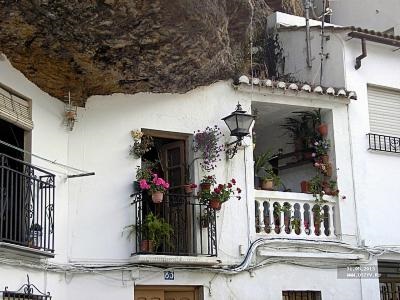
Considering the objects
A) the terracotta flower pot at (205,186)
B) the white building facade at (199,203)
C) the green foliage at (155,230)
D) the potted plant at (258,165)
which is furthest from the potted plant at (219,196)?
the potted plant at (258,165)

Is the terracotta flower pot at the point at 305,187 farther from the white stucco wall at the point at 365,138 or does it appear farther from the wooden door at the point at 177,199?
the wooden door at the point at 177,199

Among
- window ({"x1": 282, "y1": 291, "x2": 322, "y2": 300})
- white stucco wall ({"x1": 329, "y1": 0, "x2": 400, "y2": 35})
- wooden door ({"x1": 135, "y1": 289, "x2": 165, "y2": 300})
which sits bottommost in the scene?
window ({"x1": 282, "y1": 291, "x2": 322, "y2": 300})

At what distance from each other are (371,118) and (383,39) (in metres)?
1.65

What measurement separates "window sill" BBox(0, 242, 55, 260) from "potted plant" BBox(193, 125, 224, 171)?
3460 millimetres

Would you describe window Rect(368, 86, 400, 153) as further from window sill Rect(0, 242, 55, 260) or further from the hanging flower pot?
window sill Rect(0, 242, 55, 260)

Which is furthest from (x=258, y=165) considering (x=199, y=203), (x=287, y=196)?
Result: (x=199, y=203)

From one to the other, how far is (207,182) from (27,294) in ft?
12.7

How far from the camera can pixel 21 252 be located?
9.73m

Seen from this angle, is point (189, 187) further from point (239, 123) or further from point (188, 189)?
point (239, 123)

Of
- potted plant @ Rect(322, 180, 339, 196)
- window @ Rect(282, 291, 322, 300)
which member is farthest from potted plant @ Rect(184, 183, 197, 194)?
potted plant @ Rect(322, 180, 339, 196)

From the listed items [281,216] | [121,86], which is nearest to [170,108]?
[121,86]

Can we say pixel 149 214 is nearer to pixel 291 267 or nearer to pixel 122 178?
pixel 122 178

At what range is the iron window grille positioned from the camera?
9594mm

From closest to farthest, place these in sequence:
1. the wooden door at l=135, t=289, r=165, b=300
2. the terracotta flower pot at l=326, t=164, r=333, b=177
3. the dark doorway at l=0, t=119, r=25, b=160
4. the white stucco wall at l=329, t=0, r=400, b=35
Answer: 1. the dark doorway at l=0, t=119, r=25, b=160
2. the wooden door at l=135, t=289, r=165, b=300
3. the terracotta flower pot at l=326, t=164, r=333, b=177
4. the white stucco wall at l=329, t=0, r=400, b=35
